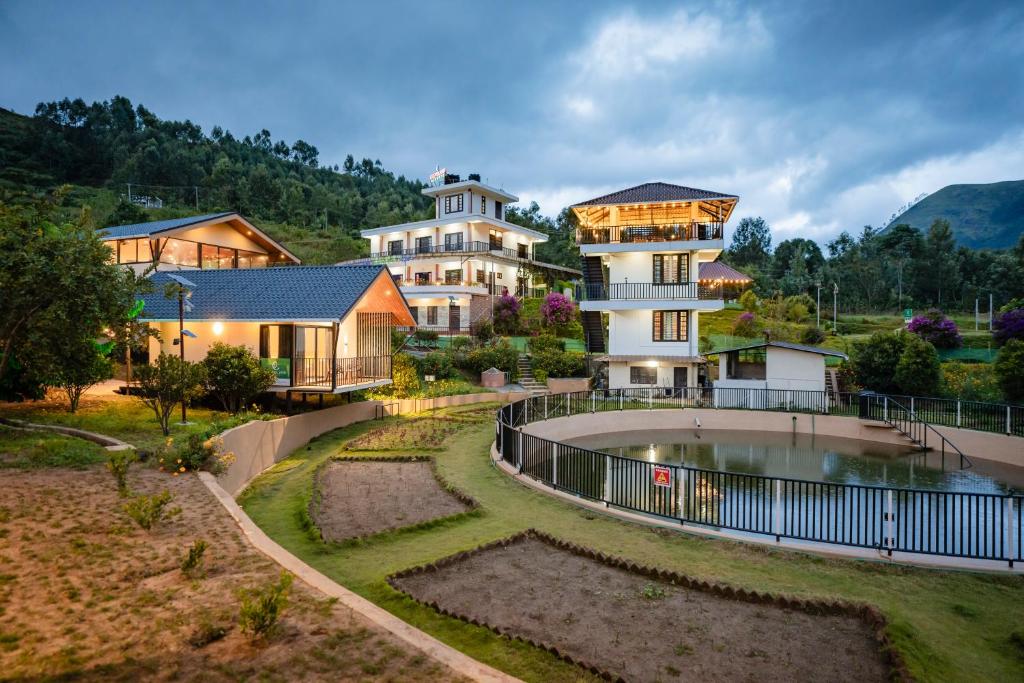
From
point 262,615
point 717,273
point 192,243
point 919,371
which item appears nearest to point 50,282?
point 262,615

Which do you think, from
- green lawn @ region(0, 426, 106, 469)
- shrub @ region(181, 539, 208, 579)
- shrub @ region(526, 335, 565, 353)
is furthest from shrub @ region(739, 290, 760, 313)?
shrub @ region(181, 539, 208, 579)

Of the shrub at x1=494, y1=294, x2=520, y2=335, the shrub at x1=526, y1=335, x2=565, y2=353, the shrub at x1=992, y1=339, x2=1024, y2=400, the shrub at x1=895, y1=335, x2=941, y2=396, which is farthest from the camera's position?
the shrub at x1=494, y1=294, x2=520, y2=335

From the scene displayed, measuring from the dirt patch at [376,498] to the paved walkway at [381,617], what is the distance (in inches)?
63.4

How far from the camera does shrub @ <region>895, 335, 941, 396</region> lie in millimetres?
24375

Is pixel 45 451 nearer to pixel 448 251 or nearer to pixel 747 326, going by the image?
pixel 448 251

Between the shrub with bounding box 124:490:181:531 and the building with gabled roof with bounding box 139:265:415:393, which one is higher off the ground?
the building with gabled roof with bounding box 139:265:415:393

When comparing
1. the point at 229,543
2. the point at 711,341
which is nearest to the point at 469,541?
the point at 229,543

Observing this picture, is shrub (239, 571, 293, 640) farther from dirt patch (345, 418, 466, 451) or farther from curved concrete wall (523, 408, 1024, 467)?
curved concrete wall (523, 408, 1024, 467)

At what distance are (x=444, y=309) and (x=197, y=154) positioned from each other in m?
69.1

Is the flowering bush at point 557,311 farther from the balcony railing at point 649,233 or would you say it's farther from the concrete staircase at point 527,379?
the balcony railing at point 649,233

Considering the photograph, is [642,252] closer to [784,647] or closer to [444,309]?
[444,309]

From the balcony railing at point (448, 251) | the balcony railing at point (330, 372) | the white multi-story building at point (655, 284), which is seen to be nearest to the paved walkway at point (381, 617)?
the balcony railing at point (330, 372)

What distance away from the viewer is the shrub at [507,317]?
131 feet

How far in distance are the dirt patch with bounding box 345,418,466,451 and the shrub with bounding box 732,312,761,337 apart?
30.0m
